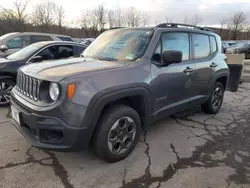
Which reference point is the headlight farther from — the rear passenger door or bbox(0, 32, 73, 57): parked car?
bbox(0, 32, 73, 57): parked car

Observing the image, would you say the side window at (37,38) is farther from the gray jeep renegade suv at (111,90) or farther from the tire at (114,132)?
the tire at (114,132)

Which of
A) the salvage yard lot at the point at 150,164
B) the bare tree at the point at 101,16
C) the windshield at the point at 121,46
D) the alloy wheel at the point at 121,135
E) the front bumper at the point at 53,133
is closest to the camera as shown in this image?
the front bumper at the point at 53,133

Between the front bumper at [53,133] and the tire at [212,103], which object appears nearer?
the front bumper at [53,133]

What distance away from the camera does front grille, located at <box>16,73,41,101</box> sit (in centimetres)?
260

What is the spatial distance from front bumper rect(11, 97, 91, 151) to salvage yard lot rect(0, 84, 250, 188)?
433mm

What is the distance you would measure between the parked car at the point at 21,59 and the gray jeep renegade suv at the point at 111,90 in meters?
2.11

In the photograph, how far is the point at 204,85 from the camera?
4.40 m

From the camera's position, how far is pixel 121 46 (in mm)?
3467

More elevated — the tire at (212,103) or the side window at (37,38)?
the side window at (37,38)

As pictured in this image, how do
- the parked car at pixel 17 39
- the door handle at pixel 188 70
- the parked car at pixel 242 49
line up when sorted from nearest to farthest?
the door handle at pixel 188 70 → the parked car at pixel 17 39 → the parked car at pixel 242 49

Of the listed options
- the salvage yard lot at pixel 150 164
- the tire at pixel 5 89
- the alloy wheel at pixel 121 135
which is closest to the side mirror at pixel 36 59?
the tire at pixel 5 89

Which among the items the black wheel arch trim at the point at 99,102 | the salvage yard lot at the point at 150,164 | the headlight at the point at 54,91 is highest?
the headlight at the point at 54,91

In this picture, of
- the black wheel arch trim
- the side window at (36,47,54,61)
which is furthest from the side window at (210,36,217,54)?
the side window at (36,47,54,61)

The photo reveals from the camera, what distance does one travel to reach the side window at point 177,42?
351cm
